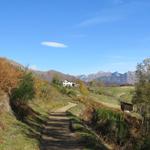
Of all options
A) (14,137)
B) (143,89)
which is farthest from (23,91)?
(143,89)

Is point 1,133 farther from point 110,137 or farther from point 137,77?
point 137,77

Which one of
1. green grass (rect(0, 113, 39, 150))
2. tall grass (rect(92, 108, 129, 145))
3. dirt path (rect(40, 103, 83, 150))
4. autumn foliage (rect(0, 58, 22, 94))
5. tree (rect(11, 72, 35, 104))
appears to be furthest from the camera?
tall grass (rect(92, 108, 129, 145))

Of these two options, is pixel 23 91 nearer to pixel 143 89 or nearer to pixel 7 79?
pixel 7 79

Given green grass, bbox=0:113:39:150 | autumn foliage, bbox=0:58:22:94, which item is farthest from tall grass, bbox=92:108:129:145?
green grass, bbox=0:113:39:150

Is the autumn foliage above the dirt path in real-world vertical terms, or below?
above

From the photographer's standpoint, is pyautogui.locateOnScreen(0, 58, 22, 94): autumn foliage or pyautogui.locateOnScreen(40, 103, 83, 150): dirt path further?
pyautogui.locateOnScreen(0, 58, 22, 94): autumn foliage

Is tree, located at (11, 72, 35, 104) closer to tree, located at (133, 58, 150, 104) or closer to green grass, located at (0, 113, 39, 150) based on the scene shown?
green grass, located at (0, 113, 39, 150)

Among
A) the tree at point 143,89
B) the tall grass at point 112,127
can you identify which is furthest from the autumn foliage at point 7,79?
the tree at point 143,89

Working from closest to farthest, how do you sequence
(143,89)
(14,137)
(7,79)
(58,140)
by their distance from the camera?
1. (14,137)
2. (58,140)
3. (7,79)
4. (143,89)

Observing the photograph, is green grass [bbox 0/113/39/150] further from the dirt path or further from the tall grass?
the tall grass

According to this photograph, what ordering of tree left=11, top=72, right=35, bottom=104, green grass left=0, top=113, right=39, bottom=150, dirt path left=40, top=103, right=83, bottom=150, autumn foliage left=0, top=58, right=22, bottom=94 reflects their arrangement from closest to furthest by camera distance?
1. green grass left=0, top=113, right=39, bottom=150
2. dirt path left=40, top=103, right=83, bottom=150
3. autumn foliage left=0, top=58, right=22, bottom=94
4. tree left=11, top=72, right=35, bottom=104

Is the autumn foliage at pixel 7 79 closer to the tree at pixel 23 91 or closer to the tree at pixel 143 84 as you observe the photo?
the tree at pixel 23 91

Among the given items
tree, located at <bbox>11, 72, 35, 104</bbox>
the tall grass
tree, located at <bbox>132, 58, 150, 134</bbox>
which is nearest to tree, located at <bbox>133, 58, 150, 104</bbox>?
tree, located at <bbox>132, 58, 150, 134</bbox>

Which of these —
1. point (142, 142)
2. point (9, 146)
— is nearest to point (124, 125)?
point (142, 142)
